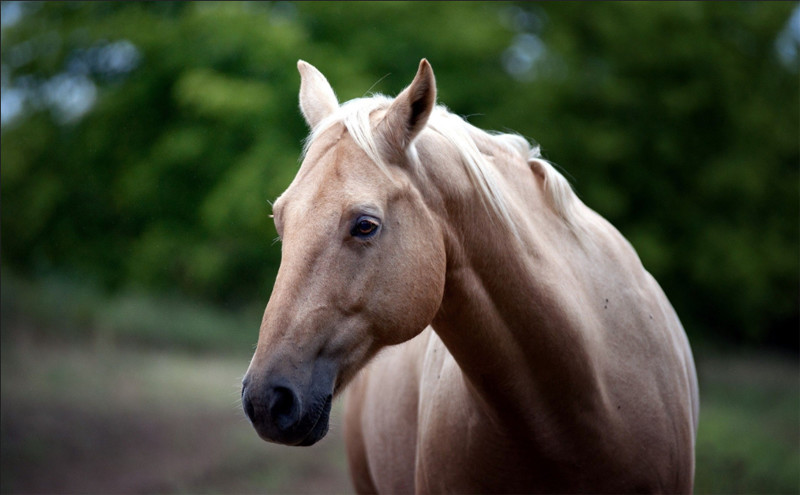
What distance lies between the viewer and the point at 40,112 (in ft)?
35.7

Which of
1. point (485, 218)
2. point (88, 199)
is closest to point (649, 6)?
point (88, 199)

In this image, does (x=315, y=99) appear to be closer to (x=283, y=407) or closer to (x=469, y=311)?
(x=469, y=311)

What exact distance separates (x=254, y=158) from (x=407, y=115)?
281 inches

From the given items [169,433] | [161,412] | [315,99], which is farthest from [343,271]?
[161,412]

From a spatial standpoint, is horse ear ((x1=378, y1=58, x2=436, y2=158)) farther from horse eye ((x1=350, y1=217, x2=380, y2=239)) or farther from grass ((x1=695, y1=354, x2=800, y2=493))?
grass ((x1=695, y1=354, x2=800, y2=493))

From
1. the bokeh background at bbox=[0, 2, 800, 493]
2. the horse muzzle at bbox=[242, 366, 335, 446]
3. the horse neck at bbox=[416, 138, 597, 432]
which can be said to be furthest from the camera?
the bokeh background at bbox=[0, 2, 800, 493]

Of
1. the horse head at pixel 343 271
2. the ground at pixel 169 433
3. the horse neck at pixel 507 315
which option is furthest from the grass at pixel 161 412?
the horse head at pixel 343 271

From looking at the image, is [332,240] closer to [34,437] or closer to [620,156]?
[34,437]

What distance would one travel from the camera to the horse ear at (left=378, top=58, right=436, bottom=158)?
234 centimetres

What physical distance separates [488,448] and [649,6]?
9871 millimetres

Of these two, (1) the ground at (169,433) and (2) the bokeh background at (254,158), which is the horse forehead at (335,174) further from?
(2) the bokeh background at (254,158)

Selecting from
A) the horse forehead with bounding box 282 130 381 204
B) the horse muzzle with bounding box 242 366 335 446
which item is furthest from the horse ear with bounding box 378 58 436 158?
the horse muzzle with bounding box 242 366 335 446

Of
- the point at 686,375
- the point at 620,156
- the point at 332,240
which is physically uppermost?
the point at 332,240

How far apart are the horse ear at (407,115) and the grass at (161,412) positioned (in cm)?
503
